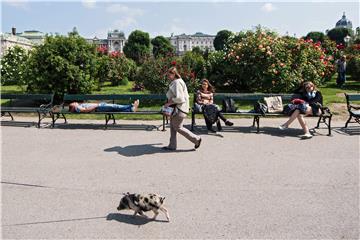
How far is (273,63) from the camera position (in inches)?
507

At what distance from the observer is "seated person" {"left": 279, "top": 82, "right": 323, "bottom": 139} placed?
7980mm

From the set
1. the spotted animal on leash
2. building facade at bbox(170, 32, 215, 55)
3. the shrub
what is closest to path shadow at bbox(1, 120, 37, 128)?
the spotted animal on leash

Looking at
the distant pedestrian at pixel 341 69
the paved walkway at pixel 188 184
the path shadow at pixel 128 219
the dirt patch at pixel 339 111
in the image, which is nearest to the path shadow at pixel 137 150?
the paved walkway at pixel 188 184

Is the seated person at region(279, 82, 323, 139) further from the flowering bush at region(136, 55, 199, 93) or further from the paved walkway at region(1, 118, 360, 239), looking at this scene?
the flowering bush at region(136, 55, 199, 93)

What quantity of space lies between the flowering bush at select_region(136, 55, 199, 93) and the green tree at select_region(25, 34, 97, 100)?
6.69ft

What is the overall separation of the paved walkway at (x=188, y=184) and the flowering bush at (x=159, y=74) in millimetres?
5046

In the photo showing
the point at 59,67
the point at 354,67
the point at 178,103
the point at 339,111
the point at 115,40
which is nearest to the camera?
the point at 178,103

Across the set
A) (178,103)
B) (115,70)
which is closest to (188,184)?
(178,103)

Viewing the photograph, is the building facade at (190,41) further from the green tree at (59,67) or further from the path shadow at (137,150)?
the path shadow at (137,150)

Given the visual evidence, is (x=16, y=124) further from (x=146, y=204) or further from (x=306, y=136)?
(x=306, y=136)

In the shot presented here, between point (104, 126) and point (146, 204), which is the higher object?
point (104, 126)

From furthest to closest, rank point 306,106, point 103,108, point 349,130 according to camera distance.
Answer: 1. point 103,108
2. point 349,130
3. point 306,106

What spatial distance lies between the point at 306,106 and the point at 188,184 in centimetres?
424

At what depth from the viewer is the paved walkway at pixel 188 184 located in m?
3.80
